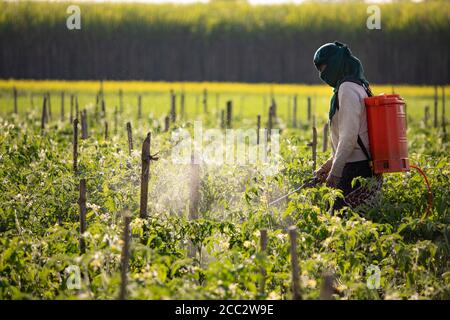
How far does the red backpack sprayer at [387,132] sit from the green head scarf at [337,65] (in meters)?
0.21

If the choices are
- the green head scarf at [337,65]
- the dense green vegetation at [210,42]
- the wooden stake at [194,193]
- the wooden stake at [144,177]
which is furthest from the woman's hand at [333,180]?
the dense green vegetation at [210,42]

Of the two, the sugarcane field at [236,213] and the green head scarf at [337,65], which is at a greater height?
the green head scarf at [337,65]

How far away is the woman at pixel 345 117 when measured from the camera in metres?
5.02

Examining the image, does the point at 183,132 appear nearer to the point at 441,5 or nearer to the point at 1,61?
the point at 1,61

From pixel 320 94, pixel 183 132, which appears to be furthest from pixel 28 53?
pixel 183 132

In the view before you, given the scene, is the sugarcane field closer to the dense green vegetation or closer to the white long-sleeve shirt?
the white long-sleeve shirt

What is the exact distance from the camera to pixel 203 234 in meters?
4.76

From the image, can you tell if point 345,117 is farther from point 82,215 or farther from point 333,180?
point 82,215

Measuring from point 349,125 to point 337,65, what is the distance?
0.41 metres

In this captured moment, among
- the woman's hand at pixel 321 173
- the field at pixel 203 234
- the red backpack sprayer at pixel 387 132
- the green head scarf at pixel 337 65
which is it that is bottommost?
the field at pixel 203 234

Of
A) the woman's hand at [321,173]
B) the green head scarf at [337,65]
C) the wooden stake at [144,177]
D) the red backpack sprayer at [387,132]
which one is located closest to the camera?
the wooden stake at [144,177]

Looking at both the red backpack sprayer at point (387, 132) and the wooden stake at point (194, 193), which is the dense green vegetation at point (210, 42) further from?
the red backpack sprayer at point (387, 132)

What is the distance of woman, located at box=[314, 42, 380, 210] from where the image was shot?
5020mm

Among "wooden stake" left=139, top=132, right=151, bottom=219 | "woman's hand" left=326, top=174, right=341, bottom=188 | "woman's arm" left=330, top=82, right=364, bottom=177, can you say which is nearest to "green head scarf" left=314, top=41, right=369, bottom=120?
"woman's arm" left=330, top=82, right=364, bottom=177
